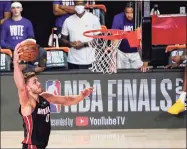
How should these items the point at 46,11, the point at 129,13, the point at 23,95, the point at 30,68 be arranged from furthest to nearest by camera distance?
the point at 46,11, the point at 129,13, the point at 30,68, the point at 23,95

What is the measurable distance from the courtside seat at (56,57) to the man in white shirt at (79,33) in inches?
8.7

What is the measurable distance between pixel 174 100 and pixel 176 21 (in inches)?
146

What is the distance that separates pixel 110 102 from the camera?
10.2m

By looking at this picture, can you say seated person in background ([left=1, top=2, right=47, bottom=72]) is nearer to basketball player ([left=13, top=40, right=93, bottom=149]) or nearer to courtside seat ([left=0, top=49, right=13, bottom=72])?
courtside seat ([left=0, top=49, right=13, bottom=72])

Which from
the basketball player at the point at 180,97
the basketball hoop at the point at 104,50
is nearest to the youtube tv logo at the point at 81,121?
the basketball hoop at the point at 104,50

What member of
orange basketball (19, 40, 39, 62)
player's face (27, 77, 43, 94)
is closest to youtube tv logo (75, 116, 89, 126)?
orange basketball (19, 40, 39, 62)

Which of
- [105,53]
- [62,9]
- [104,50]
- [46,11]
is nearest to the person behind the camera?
[105,53]

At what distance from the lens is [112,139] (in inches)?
381

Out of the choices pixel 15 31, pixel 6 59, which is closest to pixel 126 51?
pixel 15 31

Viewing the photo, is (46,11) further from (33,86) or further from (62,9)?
(33,86)

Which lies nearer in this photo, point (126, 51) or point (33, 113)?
point (33, 113)

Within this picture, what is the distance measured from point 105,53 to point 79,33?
142 centimetres

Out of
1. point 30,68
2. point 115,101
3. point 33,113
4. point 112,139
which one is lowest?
point 112,139

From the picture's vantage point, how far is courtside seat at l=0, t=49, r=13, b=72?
995 cm
